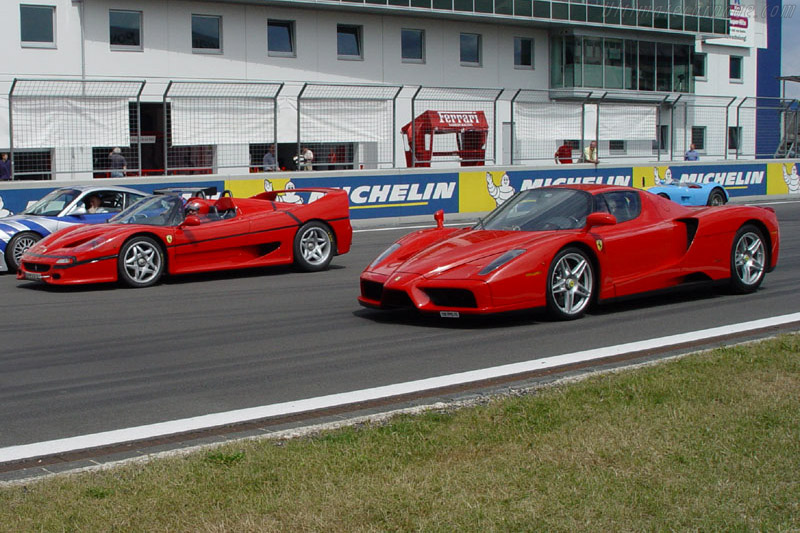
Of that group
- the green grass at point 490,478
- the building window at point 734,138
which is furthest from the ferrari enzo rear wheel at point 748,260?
the building window at point 734,138

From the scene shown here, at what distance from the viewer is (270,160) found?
2069 cm

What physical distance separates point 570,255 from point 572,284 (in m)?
0.27

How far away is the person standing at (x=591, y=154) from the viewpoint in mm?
24688

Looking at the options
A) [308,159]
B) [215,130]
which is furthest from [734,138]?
[215,130]

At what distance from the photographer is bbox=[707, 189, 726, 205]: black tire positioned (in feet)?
71.2

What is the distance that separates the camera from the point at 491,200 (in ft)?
75.7

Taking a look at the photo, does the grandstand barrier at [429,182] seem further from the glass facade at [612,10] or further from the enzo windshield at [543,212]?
the glass facade at [612,10]

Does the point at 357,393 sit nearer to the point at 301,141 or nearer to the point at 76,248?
the point at 76,248

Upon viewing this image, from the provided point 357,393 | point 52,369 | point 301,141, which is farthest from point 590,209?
point 301,141

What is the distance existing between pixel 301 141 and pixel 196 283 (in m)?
9.25

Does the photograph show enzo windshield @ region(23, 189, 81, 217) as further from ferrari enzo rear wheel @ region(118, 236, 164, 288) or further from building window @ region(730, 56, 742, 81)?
building window @ region(730, 56, 742, 81)

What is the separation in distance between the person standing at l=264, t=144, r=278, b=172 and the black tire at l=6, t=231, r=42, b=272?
7.57 meters

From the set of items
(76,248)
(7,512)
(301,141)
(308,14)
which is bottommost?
(7,512)

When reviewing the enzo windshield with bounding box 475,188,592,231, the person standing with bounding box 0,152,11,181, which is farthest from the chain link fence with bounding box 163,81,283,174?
the enzo windshield with bounding box 475,188,592,231
